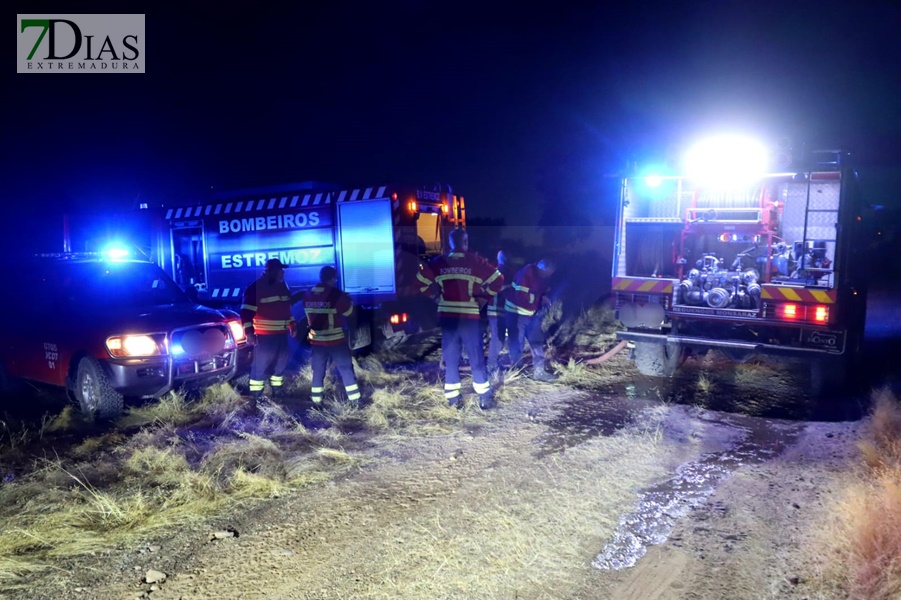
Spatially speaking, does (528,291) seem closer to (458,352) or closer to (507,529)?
(458,352)

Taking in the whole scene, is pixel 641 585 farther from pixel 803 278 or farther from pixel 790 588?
pixel 803 278

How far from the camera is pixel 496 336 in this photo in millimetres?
7555

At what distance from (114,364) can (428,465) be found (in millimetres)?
3131

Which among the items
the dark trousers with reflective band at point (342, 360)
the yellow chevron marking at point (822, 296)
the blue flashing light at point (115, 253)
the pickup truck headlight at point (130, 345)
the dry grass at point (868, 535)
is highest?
the blue flashing light at point (115, 253)

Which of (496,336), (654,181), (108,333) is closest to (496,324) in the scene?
(496,336)

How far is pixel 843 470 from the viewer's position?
4227 mm

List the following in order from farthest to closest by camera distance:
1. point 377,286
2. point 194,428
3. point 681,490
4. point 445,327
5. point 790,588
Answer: point 377,286 → point 445,327 → point 194,428 → point 681,490 → point 790,588

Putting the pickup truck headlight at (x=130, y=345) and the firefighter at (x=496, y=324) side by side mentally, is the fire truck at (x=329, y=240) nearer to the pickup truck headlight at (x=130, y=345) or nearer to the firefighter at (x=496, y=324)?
the firefighter at (x=496, y=324)

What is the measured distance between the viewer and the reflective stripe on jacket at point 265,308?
6418mm

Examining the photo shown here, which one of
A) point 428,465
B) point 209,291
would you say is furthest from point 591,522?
point 209,291

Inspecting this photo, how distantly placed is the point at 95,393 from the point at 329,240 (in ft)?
12.6

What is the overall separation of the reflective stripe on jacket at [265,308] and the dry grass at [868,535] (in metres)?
5.08

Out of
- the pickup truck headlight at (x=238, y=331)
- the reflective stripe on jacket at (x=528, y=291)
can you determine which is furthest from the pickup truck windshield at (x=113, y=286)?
the reflective stripe on jacket at (x=528, y=291)

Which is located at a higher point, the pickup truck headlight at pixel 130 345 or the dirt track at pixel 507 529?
the pickup truck headlight at pixel 130 345
